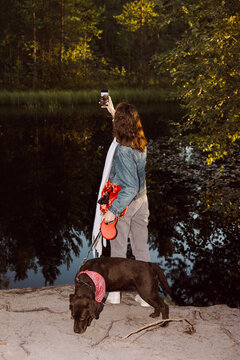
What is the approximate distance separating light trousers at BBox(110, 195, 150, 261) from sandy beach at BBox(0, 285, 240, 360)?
604mm

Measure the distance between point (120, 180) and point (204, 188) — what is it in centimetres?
824

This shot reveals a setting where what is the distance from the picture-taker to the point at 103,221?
15.5 ft

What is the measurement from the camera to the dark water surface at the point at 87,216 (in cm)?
757

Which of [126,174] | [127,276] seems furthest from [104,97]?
[127,276]

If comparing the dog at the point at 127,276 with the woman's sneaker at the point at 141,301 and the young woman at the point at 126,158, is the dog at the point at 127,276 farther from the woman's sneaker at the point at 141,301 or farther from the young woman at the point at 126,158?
the young woman at the point at 126,158

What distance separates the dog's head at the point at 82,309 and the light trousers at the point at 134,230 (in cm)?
102

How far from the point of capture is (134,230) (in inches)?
201

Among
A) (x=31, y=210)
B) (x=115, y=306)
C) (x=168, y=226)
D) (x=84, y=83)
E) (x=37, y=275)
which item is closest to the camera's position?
(x=115, y=306)

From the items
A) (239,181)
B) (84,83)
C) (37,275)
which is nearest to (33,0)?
(84,83)

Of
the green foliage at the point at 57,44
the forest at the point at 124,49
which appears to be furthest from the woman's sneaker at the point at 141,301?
the green foliage at the point at 57,44

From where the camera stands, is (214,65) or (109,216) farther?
(214,65)

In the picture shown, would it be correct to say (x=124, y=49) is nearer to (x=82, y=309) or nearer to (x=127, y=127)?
(x=127, y=127)

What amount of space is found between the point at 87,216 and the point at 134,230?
5771 millimetres

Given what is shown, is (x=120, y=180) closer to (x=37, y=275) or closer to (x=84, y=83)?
(x=37, y=275)
